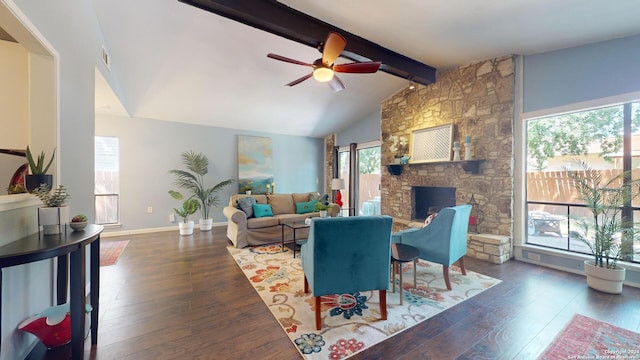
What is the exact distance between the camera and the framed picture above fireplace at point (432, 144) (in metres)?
4.50

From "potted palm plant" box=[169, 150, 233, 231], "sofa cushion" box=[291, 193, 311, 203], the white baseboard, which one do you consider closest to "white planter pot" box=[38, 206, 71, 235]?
"sofa cushion" box=[291, 193, 311, 203]

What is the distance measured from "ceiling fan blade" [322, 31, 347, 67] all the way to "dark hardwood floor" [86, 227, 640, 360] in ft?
8.69

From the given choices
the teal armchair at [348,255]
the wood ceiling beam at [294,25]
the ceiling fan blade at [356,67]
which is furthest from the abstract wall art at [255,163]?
the teal armchair at [348,255]

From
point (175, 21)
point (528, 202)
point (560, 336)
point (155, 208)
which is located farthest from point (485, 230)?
point (155, 208)

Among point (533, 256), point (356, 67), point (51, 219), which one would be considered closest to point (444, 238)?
point (533, 256)

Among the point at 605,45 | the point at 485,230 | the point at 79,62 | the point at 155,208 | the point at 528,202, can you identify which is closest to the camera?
the point at 79,62

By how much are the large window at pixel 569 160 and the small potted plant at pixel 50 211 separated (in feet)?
16.2

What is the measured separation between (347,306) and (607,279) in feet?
9.37

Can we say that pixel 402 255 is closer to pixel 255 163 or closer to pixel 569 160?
pixel 569 160

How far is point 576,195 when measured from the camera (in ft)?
10.8

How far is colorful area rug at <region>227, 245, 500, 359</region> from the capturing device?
6.14 feet

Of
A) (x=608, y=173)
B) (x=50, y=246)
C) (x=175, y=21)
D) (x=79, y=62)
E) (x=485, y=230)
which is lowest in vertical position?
(x=485, y=230)

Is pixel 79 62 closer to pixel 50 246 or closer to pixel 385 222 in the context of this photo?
pixel 50 246

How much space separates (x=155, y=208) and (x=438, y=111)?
6.41 meters
